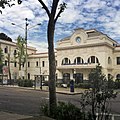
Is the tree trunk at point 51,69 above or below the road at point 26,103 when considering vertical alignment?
above

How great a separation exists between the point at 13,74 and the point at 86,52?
24968mm

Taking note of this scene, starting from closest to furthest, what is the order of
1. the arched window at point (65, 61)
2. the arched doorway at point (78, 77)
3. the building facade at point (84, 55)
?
1. the building facade at point (84, 55)
2. the arched doorway at point (78, 77)
3. the arched window at point (65, 61)

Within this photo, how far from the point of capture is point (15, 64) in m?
73.4

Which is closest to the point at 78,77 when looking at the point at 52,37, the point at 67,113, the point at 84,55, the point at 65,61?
the point at 84,55

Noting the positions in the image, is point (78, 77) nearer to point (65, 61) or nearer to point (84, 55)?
point (84, 55)

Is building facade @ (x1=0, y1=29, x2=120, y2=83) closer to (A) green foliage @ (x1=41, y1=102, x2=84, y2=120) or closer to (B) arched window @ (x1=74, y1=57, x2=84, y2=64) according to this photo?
(B) arched window @ (x1=74, y1=57, x2=84, y2=64)

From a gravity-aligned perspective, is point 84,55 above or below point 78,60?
above

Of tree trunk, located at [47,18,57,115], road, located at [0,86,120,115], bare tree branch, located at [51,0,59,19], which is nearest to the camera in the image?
tree trunk, located at [47,18,57,115]

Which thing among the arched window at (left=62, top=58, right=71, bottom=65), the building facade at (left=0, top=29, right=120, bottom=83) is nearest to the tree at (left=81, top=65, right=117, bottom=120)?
the building facade at (left=0, top=29, right=120, bottom=83)

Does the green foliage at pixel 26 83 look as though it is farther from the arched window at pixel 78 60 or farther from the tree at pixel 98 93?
the tree at pixel 98 93

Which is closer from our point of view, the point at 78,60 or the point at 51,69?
the point at 51,69

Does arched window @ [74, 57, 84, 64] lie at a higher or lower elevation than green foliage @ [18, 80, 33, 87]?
higher

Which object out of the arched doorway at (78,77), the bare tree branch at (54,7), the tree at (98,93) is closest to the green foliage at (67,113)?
the tree at (98,93)

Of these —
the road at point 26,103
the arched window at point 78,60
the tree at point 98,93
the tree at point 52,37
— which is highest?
the arched window at point 78,60
